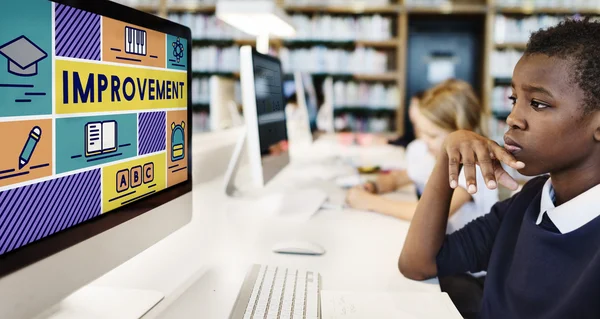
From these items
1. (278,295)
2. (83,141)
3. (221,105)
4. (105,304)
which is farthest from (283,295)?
(221,105)

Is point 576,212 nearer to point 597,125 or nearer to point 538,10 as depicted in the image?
point 597,125

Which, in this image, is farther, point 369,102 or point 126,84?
point 369,102

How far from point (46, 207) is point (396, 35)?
4722 mm

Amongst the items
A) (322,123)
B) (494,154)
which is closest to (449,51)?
(322,123)

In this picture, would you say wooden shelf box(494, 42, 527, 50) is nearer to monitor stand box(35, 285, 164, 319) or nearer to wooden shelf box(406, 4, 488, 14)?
wooden shelf box(406, 4, 488, 14)

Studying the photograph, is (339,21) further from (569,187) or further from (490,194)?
(569,187)

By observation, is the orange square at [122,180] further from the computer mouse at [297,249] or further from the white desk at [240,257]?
the computer mouse at [297,249]

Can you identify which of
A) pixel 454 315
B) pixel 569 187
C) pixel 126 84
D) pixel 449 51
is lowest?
pixel 454 315

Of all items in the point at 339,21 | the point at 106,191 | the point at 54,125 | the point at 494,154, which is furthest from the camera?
the point at 339,21

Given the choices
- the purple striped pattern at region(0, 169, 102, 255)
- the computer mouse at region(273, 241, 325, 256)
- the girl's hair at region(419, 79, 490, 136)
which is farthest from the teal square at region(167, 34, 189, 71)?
the girl's hair at region(419, 79, 490, 136)

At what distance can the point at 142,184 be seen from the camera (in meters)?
0.81

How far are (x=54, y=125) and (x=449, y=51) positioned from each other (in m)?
5.08

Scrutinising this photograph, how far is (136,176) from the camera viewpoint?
0.79m

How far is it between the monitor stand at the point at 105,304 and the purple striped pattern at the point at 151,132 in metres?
0.22
